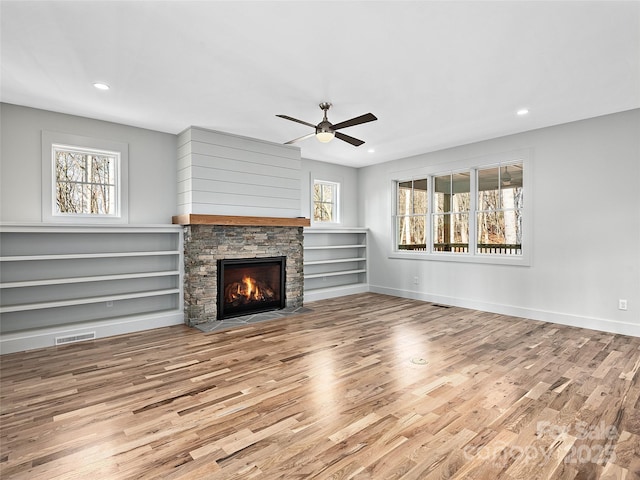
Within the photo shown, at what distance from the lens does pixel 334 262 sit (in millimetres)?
7090

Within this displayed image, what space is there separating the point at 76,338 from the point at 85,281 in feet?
2.21

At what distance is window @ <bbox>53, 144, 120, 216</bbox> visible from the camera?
439 cm

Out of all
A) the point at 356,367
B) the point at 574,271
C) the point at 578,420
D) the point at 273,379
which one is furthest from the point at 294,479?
the point at 574,271

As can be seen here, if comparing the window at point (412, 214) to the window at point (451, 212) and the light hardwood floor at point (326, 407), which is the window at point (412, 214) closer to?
the window at point (451, 212)

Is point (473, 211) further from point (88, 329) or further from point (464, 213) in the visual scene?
point (88, 329)

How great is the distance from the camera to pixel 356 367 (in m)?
3.30

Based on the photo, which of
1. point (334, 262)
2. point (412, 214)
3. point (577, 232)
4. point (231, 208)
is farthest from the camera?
point (334, 262)

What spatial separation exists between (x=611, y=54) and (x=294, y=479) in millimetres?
3995

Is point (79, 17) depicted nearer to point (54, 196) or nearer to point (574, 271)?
point (54, 196)

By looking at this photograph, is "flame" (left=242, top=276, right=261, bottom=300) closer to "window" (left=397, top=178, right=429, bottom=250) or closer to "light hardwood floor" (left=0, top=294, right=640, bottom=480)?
"light hardwood floor" (left=0, top=294, right=640, bottom=480)

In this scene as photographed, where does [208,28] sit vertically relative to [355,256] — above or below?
above

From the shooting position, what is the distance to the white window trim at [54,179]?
4215mm

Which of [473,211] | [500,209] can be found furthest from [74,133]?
[500,209]

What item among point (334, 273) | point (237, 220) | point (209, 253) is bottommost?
point (334, 273)
